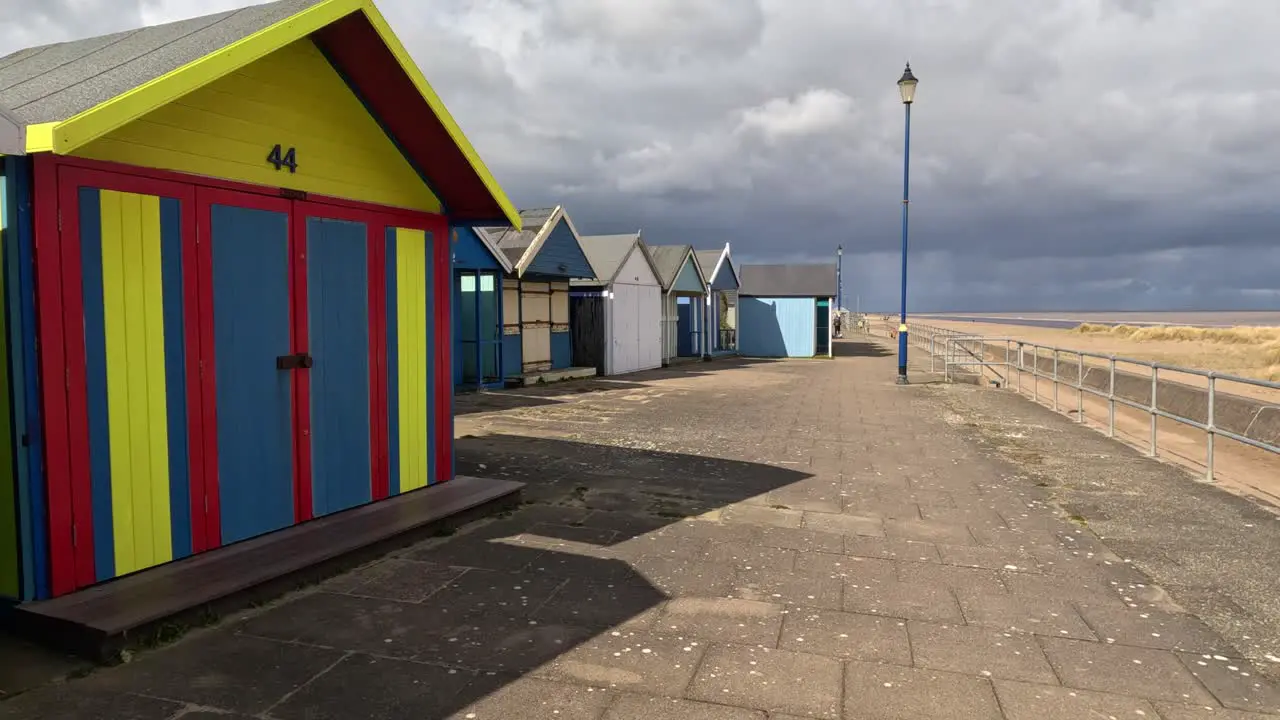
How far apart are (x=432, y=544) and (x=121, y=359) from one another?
2433 millimetres

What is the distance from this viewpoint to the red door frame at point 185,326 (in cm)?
405

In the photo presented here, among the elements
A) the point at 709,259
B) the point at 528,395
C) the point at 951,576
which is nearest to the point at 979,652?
the point at 951,576

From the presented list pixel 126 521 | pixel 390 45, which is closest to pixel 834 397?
pixel 390 45

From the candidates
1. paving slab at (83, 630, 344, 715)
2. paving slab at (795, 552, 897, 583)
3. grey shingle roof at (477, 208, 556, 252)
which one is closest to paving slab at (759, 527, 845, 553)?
paving slab at (795, 552, 897, 583)

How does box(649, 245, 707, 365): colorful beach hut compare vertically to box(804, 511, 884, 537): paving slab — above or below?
above

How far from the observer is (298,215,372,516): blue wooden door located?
5.67m

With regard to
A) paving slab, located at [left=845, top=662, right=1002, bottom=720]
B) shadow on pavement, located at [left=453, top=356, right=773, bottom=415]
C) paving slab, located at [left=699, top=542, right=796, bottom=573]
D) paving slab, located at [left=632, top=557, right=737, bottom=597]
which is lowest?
paving slab, located at [left=845, top=662, right=1002, bottom=720]

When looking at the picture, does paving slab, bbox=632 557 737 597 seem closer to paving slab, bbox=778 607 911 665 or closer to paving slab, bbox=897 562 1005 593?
paving slab, bbox=778 607 911 665

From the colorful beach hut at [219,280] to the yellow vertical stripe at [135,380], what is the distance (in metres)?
0.01

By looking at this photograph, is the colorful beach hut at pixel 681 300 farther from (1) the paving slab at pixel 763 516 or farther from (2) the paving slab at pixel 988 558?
(2) the paving slab at pixel 988 558

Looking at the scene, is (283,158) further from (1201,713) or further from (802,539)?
(1201,713)

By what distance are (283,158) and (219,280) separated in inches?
41.0

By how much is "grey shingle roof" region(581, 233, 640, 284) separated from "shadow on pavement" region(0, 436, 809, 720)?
16.4m

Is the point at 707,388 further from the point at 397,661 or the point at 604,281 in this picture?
the point at 397,661
